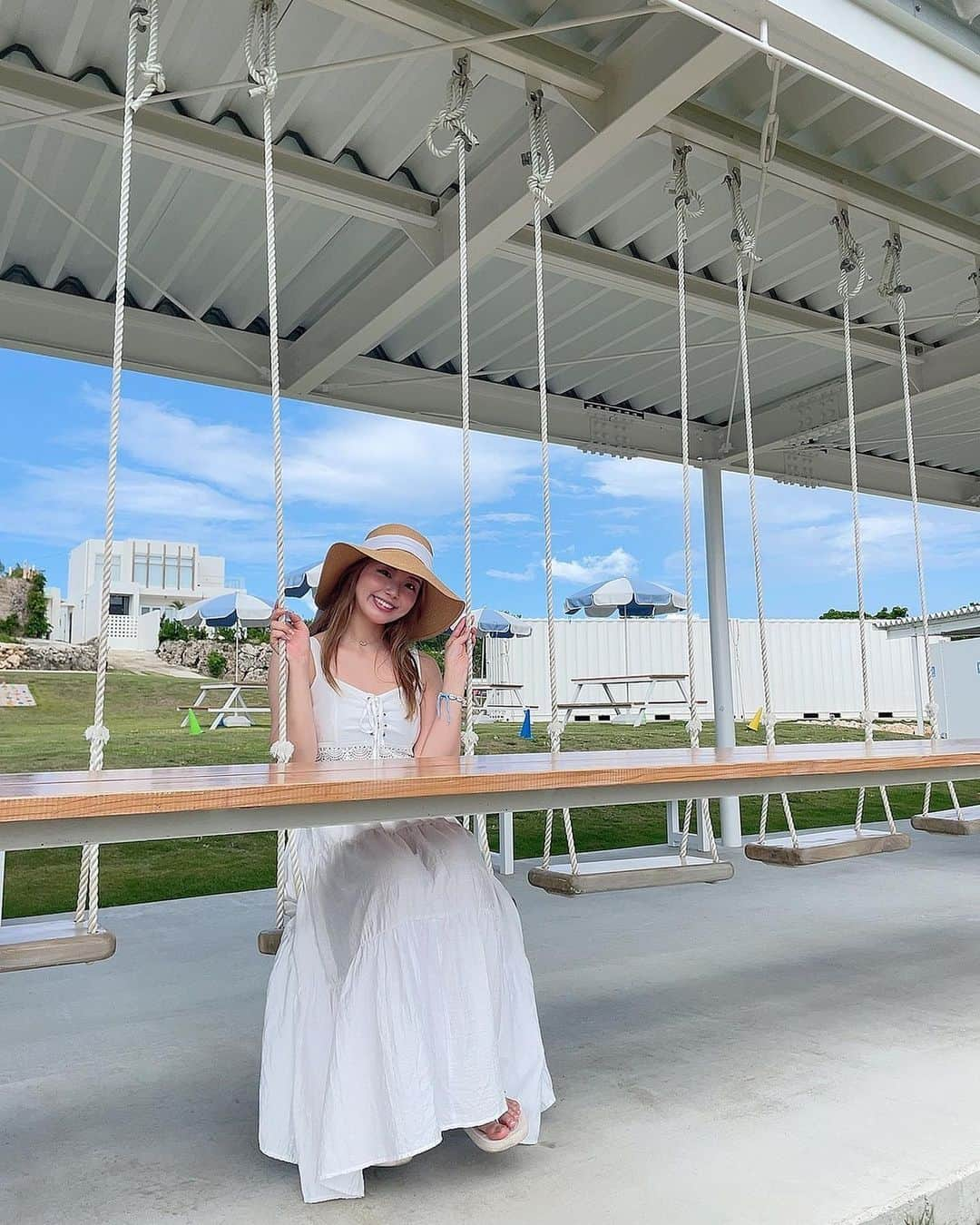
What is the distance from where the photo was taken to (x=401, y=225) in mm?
3529

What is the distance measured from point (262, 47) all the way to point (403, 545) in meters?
1.25

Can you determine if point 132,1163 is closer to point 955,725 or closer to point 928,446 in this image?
point 928,446

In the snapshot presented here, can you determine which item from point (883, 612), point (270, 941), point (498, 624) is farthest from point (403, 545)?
point (883, 612)

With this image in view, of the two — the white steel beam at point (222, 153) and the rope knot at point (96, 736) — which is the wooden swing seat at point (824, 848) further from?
the white steel beam at point (222, 153)

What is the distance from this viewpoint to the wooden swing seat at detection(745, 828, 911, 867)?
8.68ft

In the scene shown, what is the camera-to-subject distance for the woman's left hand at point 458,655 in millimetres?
2150

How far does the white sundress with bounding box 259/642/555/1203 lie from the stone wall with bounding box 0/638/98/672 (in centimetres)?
1285

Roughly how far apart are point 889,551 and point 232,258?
8557cm

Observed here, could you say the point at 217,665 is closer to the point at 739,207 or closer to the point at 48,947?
the point at 739,207

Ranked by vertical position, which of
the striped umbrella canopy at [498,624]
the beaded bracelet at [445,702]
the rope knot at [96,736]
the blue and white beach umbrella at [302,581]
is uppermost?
the blue and white beach umbrella at [302,581]

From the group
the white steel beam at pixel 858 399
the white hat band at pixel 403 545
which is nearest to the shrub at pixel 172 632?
the white steel beam at pixel 858 399

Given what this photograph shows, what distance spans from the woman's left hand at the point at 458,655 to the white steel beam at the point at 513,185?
149cm

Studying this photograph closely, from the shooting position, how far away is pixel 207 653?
15.5m

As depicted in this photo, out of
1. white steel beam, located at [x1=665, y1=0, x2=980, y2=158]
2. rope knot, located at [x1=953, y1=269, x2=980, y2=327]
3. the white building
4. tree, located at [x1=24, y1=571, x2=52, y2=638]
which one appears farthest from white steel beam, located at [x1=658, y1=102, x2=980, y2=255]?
tree, located at [x1=24, y1=571, x2=52, y2=638]
